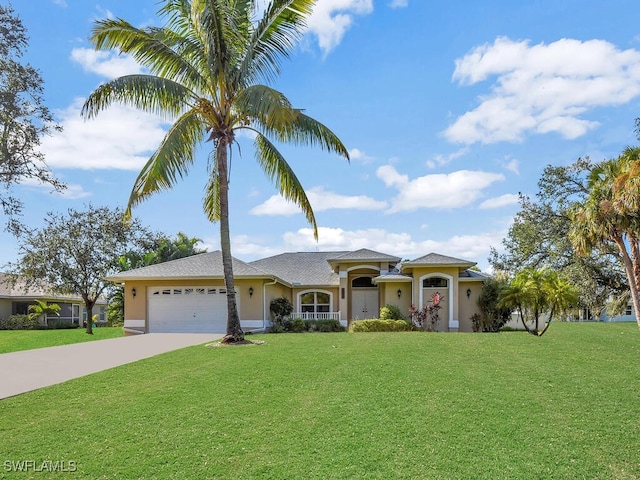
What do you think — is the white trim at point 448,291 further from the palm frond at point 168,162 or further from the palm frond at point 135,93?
the palm frond at point 135,93

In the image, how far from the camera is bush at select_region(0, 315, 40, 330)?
103 ft

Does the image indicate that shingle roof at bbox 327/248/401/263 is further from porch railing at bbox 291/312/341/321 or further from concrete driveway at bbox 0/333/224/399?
concrete driveway at bbox 0/333/224/399

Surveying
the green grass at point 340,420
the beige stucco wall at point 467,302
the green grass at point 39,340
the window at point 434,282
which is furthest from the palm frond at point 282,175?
the green grass at point 39,340

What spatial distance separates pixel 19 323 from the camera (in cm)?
3148

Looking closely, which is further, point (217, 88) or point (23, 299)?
point (23, 299)

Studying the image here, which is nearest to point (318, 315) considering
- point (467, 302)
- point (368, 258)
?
point (368, 258)

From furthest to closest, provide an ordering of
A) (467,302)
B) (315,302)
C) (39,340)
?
1. (315,302)
2. (467,302)
3. (39,340)

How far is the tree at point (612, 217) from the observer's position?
1689 centimetres

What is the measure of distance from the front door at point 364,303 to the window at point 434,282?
293 centimetres

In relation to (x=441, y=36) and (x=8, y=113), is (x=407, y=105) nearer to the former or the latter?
(x=441, y=36)

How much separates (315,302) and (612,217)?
43.9 feet

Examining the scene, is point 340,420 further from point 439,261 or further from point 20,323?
point 20,323

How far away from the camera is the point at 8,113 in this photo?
14961 millimetres

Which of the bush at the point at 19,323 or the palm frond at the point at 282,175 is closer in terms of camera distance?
the palm frond at the point at 282,175
